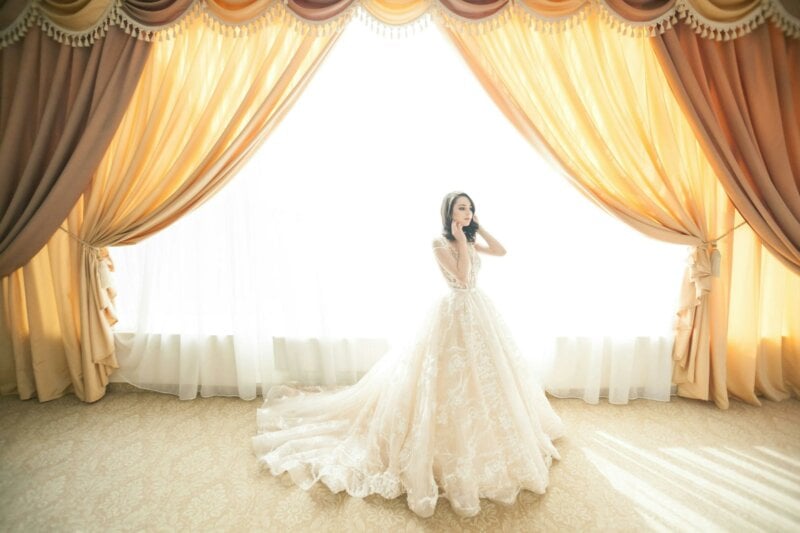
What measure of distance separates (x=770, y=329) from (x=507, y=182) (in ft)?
6.99

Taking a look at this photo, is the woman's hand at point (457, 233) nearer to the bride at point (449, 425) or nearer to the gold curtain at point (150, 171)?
the bride at point (449, 425)

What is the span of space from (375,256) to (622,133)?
1.79 m

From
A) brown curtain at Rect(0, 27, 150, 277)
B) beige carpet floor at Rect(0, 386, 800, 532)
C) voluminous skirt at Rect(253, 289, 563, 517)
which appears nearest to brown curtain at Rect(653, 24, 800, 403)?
beige carpet floor at Rect(0, 386, 800, 532)

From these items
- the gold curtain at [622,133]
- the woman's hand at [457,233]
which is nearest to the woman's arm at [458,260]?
the woman's hand at [457,233]

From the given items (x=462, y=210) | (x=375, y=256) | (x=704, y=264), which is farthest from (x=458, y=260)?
(x=704, y=264)

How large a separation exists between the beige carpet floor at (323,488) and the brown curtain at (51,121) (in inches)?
50.6

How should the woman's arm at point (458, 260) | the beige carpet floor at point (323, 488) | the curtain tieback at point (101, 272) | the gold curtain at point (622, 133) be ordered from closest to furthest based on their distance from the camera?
1. the beige carpet floor at point (323, 488)
2. the woman's arm at point (458, 260)
3. the gold curtain at point (622, 133)
4. the curtain tieback at point (101, 272)

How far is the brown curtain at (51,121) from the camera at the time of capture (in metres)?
2.53

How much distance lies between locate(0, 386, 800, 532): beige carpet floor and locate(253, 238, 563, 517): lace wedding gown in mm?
86

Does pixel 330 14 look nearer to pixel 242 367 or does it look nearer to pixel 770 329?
pixel 242 367

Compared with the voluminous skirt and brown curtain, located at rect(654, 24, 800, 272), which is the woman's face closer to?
the voluminous skirt

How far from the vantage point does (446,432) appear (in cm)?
199

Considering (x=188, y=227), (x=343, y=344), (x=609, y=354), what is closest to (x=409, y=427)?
(x=343, y=344)

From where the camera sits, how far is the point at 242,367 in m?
2.84
